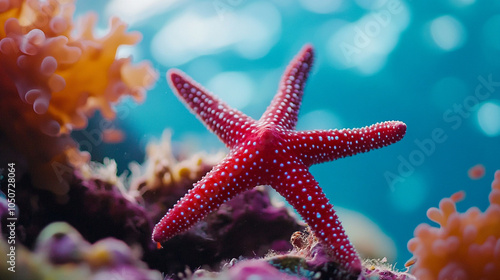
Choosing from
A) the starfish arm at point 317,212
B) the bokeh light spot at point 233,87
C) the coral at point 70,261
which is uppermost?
the bokeh light spot at point 233,87

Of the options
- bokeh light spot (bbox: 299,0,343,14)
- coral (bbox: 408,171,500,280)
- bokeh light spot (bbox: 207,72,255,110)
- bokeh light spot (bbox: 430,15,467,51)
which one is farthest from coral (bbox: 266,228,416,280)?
bokeh light spot (bbox: 430,15,467,51)

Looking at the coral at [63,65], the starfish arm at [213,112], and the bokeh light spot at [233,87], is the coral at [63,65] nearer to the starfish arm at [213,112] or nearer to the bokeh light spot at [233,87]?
the starfish arm at [213,112]

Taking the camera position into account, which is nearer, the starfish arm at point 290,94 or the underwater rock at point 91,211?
the underwater rock at point 91,211

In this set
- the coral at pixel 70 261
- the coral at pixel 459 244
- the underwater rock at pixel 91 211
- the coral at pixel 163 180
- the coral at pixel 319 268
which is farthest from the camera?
the coral at pixel 163 180

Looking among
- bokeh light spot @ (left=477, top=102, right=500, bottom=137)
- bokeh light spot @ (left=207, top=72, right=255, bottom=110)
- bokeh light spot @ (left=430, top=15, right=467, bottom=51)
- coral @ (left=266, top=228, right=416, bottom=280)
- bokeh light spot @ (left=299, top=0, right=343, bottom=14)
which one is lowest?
coral @ (left=266, top=228, right=416, bottom=280)

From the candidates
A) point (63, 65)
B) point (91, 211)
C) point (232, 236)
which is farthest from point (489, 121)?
point (63, 65)

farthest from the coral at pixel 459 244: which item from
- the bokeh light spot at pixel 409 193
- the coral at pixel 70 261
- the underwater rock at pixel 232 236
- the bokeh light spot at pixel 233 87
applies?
the bokeh light spot at pixel 233 87

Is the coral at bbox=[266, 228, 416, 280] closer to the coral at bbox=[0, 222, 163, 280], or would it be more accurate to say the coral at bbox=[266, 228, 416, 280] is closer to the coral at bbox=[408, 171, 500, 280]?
the coral at bbox=[408, 171, 500, 280]
